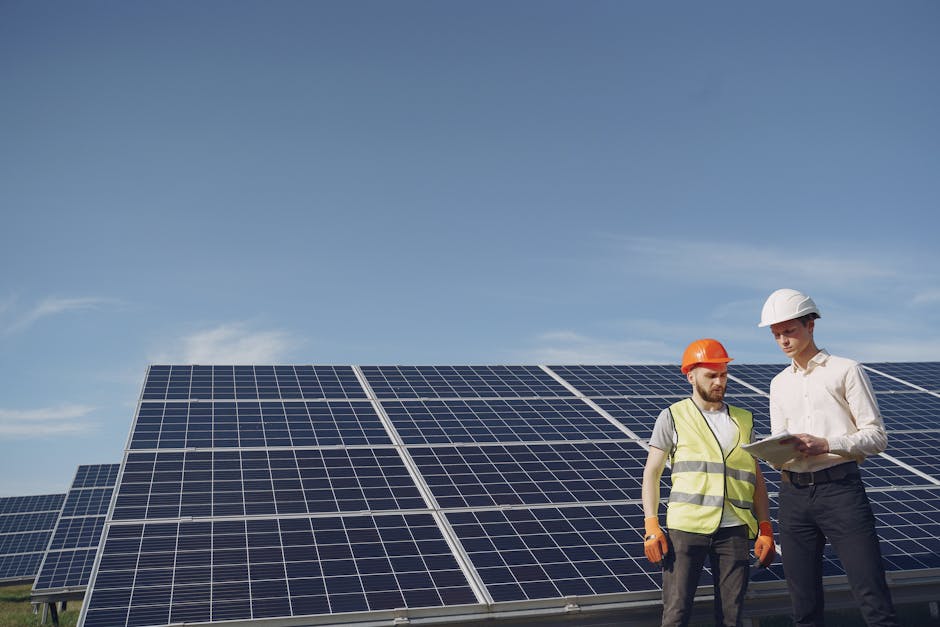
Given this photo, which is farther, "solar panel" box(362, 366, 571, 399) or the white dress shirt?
"solar panel" box(362, 366, 571, 399)

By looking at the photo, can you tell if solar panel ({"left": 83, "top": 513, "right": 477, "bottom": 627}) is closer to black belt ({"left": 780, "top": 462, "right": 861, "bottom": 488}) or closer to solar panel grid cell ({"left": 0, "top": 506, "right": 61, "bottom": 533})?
black belt ({"left": 780, "top": 462, "right": 861, "bottom": 488})

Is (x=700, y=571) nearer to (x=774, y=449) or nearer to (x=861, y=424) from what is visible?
(x=774, y=449)

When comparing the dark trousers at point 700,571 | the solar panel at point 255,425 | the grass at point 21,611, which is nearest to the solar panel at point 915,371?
the solar panel at point 255,425

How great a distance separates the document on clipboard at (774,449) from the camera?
6.48 meters

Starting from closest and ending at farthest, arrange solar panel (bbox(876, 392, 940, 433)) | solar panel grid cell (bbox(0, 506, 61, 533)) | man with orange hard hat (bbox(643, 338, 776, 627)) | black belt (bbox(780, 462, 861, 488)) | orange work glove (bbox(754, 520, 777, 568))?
black belt (bbox(780, 462, 861, 488)), man with orange hard hat (bbox(643, 338, 776, 627)), orange work glove (bbox(754, 520, 777, 568)), solar panel (bbox(876, 392, 940, 433)), solar panel grid cell (bbox(0, 506, 61, 533))

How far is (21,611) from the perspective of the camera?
2236 cm

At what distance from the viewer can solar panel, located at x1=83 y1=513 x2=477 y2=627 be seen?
8.03 m

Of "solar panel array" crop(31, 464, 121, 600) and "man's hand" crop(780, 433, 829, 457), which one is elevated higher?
"man's hand" crop(780, 433, 829, 457)

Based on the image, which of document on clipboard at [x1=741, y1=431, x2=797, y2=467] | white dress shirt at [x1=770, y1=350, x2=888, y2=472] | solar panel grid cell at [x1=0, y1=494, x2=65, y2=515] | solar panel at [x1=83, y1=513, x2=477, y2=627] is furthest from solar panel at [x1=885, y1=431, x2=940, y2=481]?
solar panel grid cell at [x1=0, y1=494, x2=65, y2=515]

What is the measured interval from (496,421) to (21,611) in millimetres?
16160

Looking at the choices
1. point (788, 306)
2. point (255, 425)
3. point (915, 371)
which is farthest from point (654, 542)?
point (915, 371)

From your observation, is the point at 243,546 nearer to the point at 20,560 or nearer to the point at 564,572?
the point at 564,572

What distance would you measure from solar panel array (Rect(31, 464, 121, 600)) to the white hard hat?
1277 centimetres

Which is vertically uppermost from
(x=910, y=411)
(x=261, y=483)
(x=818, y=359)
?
(x=818, y=359)
